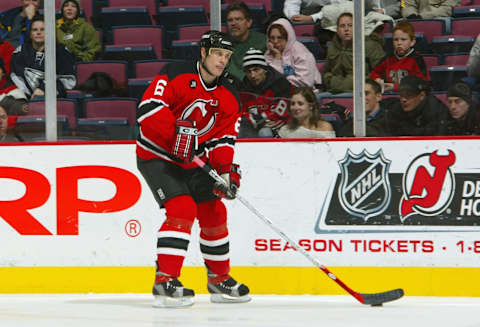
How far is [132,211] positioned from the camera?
187 inches

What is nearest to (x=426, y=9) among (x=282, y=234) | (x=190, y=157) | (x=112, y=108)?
(x=282, y=234)

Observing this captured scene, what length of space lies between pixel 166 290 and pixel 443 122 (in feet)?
5.42

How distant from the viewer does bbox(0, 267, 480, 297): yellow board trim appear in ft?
14.6

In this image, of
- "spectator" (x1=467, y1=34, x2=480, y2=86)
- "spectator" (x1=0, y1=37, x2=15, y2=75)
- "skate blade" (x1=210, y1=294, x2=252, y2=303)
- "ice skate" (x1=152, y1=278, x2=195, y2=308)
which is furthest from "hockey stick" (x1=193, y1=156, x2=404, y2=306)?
"spectator" (x1=0, y1=37, x2=15, y2=75)

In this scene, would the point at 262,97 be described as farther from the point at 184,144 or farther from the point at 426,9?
the point at 426,9

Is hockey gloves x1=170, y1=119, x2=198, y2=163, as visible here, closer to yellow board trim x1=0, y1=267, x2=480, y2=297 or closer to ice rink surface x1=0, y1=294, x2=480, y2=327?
ice rink surface x1=0, y1=294, x2=480, y2=327

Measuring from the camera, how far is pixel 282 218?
462 cm

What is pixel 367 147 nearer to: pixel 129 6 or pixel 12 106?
pixel 129 6

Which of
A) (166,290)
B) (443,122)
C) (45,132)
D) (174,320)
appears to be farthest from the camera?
(45,132)

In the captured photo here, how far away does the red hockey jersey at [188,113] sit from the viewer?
13.5 ft

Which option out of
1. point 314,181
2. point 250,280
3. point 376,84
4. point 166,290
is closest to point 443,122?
point 376,84

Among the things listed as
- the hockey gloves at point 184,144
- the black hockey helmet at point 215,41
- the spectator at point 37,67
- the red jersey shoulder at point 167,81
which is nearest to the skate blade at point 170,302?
the hockey gloves at point 184,144

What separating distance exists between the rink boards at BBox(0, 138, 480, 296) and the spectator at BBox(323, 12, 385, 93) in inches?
12.5

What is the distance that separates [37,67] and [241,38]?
1.16 metres
